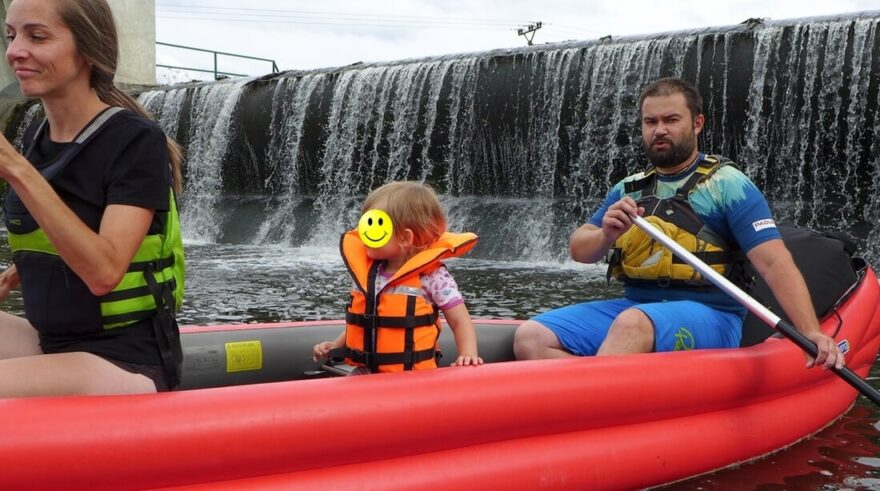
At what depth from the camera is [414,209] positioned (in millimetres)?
2711

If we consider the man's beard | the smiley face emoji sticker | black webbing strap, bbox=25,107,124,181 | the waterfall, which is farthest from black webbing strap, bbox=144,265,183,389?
the waterfall

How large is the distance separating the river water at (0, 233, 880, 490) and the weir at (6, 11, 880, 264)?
1.47m

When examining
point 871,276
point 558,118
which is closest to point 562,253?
point 558,118

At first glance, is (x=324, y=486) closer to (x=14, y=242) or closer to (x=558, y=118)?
(x=14, y=242)

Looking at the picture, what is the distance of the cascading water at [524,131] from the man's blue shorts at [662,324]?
6460mm

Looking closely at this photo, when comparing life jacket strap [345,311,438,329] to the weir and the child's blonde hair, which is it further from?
the weir

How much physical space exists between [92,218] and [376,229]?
0.88 m

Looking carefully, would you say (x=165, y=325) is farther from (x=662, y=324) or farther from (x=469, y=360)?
(x=662, y=324)

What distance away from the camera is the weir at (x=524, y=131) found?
9.51 metres

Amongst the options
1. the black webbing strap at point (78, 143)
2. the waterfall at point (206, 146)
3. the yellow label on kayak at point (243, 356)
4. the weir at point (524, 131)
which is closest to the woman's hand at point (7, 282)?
the black webbing strap at point (78, 143)

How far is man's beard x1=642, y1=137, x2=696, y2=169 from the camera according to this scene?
3238 mm

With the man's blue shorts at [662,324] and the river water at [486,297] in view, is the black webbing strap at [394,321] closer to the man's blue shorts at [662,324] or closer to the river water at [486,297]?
the man's blue shorts at [662,324]

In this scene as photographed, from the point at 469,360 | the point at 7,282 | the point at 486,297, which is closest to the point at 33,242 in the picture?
the point at 7,282

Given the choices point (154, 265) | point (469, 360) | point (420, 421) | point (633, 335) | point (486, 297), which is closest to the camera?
point (154, 265)
